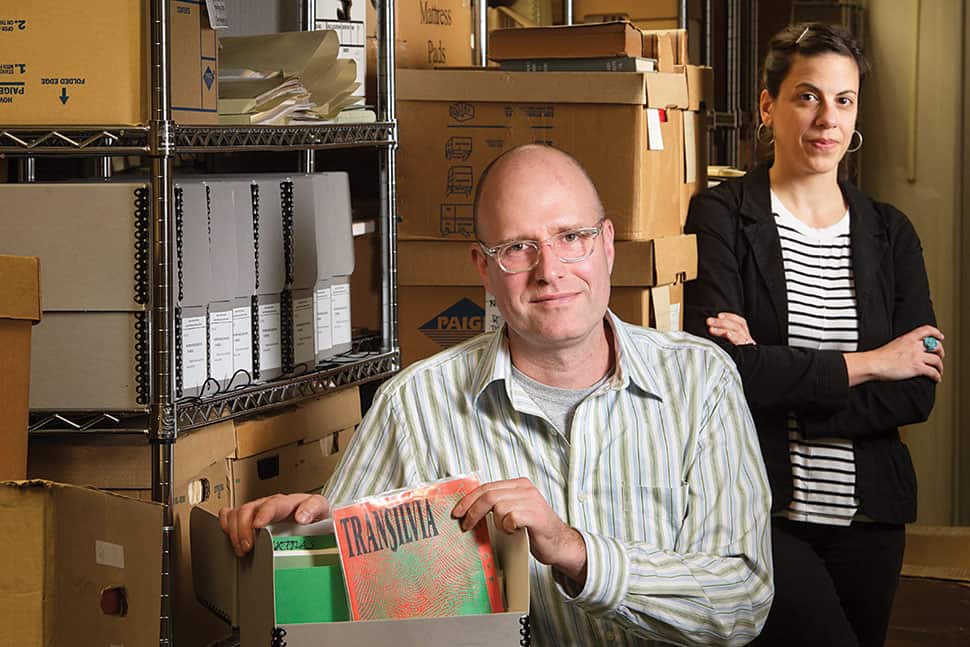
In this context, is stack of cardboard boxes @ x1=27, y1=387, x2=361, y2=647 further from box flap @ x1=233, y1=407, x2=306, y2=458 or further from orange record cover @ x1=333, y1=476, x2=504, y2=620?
orange record cover @ x1=333, y1=476, x2=504, y2=620

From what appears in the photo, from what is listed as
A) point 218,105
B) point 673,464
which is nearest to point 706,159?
point 218,105

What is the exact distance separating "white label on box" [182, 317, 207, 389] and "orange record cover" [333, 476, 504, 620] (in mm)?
788

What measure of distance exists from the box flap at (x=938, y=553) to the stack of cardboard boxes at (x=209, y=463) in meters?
2.02

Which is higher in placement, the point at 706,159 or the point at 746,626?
the point at 706,159

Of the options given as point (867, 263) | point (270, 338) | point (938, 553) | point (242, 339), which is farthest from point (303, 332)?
point (938, 553)

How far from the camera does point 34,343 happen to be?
207 centimetres

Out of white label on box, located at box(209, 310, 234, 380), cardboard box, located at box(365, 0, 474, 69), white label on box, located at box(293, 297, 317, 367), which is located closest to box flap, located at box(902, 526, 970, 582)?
cardboard box, located at box(365, 0, 474, 69)

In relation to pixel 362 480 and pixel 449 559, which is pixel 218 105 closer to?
pixel 362 480

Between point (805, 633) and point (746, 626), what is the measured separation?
0.67 m

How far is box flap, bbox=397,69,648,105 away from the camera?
2.72 m

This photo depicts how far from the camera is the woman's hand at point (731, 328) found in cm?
250

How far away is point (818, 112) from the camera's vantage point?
2576 mm

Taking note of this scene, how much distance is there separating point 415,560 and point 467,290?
55.1 inches

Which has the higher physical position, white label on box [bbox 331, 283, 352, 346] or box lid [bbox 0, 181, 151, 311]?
box lid [bbox 0, 181, 151, 311]
